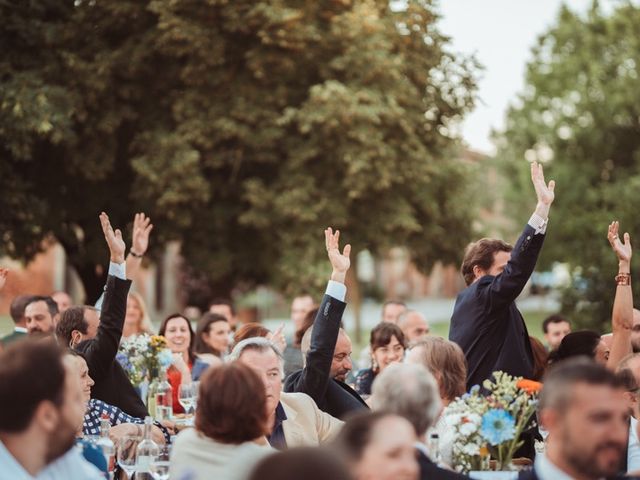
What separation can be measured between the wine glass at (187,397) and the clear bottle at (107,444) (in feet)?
6.14

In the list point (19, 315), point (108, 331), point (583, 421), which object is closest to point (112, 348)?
point (108, 331)

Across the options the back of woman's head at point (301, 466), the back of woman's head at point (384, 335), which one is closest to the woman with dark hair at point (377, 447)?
the back of woman's head at point (301, 466)

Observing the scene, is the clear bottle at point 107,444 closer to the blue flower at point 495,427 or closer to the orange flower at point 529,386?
the blue flower at point 495,427

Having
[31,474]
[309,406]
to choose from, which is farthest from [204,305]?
[31,474]

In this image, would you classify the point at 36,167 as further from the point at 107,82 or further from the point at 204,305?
the point at 204,305

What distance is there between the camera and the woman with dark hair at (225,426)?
4.19 m

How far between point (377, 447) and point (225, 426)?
75 cm

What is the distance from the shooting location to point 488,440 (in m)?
5.16

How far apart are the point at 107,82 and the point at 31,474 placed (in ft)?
48.7

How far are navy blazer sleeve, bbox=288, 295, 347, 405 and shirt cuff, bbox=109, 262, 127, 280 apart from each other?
177 centimetres

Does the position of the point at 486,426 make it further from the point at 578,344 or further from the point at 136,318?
the point at 136,318

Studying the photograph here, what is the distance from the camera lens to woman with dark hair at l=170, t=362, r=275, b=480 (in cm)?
419

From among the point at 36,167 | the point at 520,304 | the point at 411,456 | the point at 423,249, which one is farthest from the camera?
the point at 520,304

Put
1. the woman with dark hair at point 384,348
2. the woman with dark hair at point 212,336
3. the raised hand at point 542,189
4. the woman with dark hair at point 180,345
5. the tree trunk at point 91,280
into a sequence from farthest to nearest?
the tree trunk at point 91,280
the woman with dark hair at point 212,336
the woman with dark hair at point 180,345
the woman with dark hair at point 384,348
the raised hand at point 542,189
